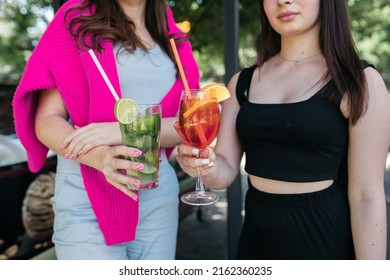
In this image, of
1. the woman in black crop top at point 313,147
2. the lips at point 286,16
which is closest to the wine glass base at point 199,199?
the woman in black crop top at point 313,147

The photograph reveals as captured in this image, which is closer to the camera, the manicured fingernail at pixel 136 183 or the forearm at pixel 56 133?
the manicured fingernail at pixel 136 183

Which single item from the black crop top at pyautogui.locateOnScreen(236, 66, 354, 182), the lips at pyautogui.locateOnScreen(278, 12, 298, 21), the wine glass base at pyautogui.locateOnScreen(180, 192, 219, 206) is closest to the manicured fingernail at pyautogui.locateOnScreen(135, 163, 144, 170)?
the wine glass base at pyautogui.locateOnScreen(180, 192, 219, 206)

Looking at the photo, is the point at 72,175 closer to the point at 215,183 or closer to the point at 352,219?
the point at 215,183

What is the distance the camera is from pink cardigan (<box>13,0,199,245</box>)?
4.62 feet

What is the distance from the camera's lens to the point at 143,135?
1208 millimetres

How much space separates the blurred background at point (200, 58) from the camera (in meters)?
2.53

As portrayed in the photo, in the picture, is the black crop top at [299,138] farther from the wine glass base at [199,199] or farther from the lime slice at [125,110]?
the lime slice at [125,110]

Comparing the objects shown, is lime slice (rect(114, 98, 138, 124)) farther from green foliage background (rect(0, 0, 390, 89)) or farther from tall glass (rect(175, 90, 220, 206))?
green foliage background (rect(0, 0, 390, 89))

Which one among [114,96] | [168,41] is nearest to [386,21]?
[168,41]

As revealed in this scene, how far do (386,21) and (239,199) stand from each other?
4980 millimetres

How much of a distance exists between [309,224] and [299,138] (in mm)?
304

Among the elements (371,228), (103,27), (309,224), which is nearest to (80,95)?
(103,27)

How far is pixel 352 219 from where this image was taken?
1367 mm

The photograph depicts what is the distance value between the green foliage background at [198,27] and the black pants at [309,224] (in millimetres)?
3118
